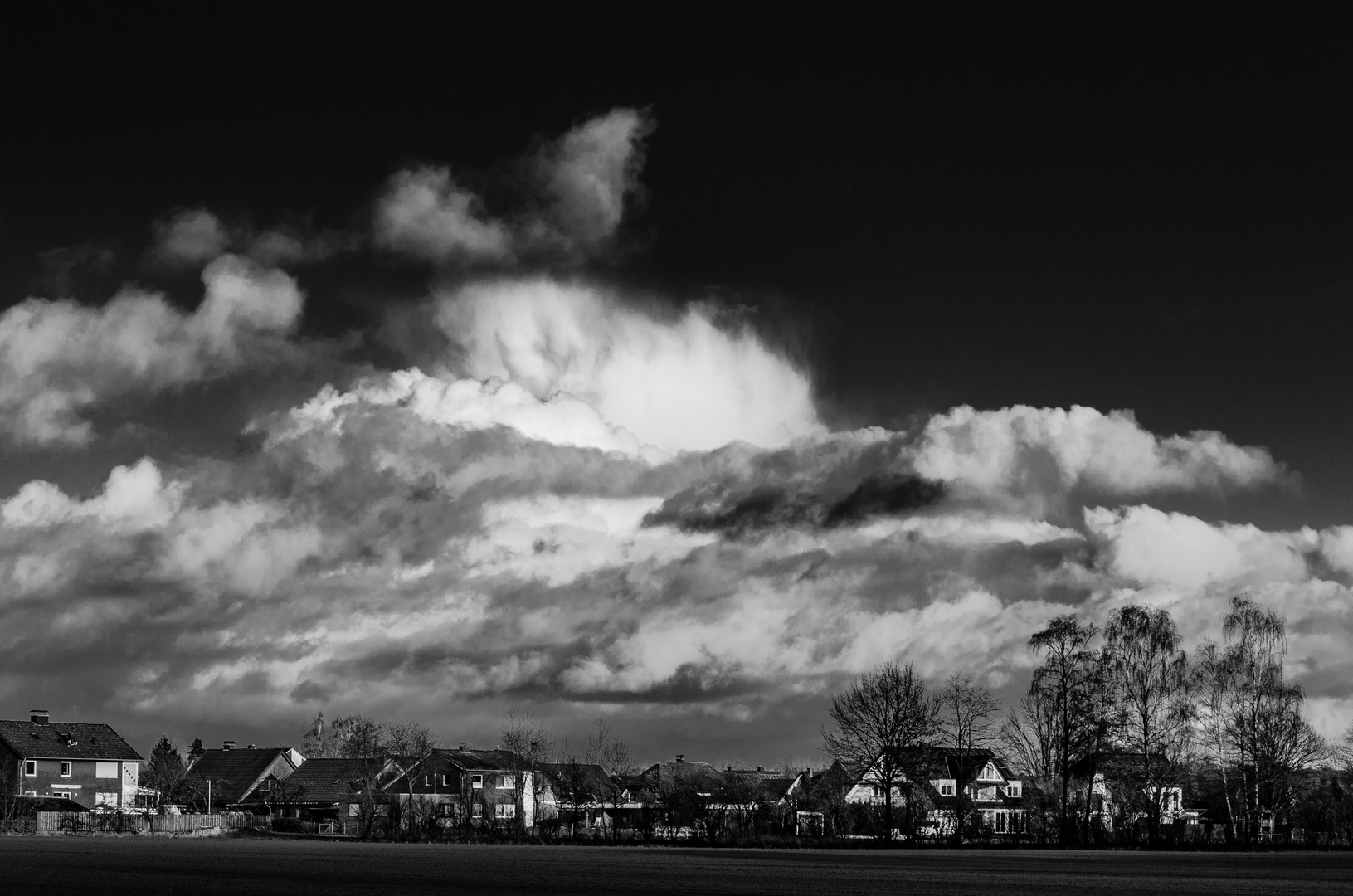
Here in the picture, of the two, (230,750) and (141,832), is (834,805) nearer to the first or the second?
(141,832)

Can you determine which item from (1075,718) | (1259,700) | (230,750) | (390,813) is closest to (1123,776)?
(1075,718)

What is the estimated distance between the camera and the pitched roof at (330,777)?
136500 mm

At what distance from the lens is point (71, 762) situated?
130 m

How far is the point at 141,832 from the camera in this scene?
308 ft

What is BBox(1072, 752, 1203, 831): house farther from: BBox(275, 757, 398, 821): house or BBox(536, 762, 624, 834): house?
BBox(275, 757, 398, 821): house

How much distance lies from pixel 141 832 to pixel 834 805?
148 ft

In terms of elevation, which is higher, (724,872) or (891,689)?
(891,689)

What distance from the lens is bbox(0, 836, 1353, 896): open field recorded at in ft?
122

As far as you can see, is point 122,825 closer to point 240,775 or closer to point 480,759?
point 480,759

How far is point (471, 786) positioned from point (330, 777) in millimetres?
36615

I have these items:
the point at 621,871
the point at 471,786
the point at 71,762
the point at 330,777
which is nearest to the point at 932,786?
the point at 471,786

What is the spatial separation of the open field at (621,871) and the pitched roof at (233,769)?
7974 centimetres

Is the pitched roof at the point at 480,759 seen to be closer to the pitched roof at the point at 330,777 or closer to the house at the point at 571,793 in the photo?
the pitched roof at the point at 330,777

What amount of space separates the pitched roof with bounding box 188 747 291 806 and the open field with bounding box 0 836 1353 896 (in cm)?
7974
